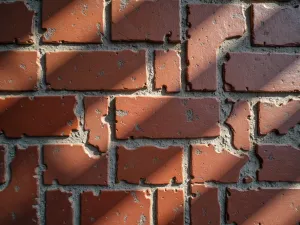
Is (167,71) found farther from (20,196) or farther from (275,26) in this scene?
(20,196)

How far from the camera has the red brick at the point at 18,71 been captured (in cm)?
73

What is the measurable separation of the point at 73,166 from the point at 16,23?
0.34 metres

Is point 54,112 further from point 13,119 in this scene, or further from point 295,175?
point 295,175

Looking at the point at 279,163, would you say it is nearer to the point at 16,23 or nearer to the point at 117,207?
the point at 117,207

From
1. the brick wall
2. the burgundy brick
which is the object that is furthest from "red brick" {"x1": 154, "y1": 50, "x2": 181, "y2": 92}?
the burgundy brick

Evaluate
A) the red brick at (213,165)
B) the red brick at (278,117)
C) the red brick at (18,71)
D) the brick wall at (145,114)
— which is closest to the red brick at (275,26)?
the brick wall at (145,114)

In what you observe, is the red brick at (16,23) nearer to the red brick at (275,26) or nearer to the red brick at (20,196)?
the red brick at (20,196)

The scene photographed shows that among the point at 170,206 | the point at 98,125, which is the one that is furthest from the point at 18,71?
the point at 170,206

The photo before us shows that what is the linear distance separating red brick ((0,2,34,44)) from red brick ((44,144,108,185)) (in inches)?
9.7

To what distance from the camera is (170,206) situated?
735mm

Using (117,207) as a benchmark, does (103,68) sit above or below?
above

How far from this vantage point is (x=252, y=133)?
745mm

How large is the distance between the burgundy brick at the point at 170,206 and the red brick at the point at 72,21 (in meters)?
0.37

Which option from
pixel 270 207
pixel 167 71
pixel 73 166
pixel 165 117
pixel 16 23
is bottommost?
pixel 270 207
